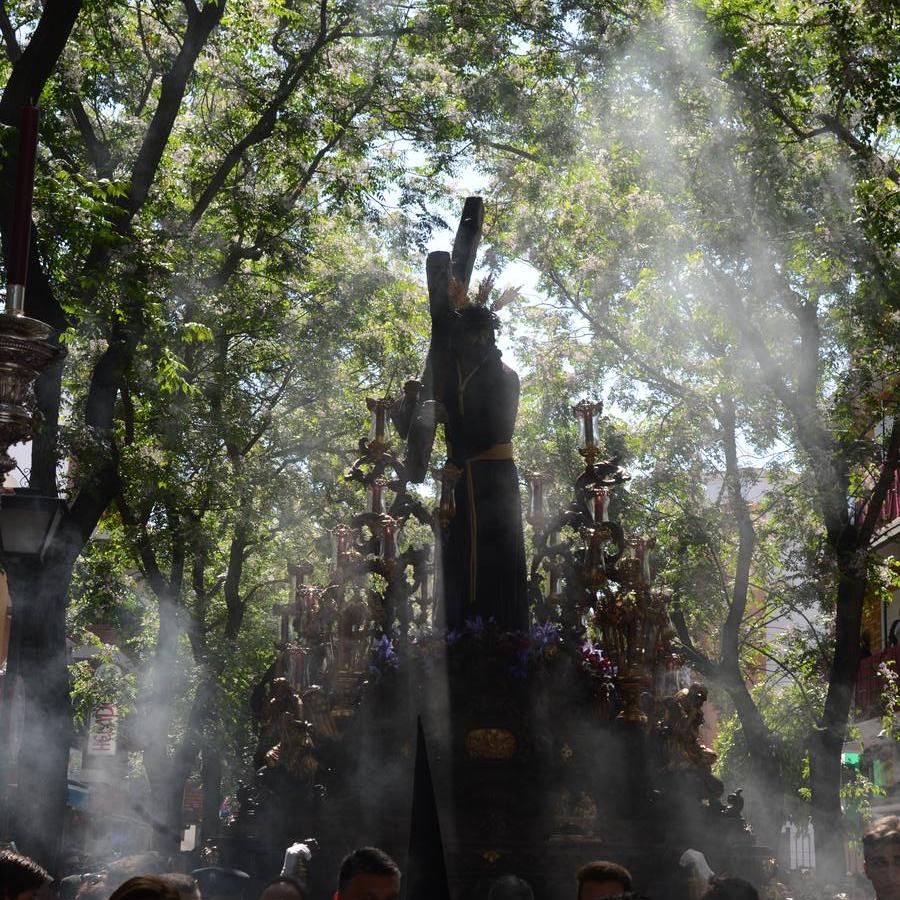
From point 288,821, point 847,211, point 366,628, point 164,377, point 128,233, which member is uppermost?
point 847,211

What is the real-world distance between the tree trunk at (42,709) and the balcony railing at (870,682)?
21.5 meters

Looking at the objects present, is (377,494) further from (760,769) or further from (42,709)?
(760,769)

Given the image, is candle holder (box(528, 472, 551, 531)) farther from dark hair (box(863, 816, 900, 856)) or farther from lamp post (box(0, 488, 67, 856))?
dark hair (box(863, 816, 900, 856))

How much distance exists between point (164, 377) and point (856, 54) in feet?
22.8

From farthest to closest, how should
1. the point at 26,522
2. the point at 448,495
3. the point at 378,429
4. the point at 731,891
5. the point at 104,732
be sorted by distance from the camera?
the point at 104,732 < the point at 378,429 < the point at 448,495 < the point at 26,522 < the point at 731,891

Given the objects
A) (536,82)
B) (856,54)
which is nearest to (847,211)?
(856,54)

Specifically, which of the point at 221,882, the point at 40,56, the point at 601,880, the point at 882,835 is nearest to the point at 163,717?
the point at 40,56

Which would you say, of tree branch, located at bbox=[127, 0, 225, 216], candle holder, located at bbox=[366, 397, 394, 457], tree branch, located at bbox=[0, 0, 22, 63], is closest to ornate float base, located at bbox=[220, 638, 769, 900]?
candle holder, located at bbox=[366, 397, 394, 457]

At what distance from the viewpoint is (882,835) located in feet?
17.8

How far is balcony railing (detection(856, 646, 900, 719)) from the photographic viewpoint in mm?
31016

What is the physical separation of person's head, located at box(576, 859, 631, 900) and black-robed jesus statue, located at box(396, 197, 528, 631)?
15.5 ft

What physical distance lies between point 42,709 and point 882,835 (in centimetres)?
889

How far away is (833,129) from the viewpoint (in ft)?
50.4

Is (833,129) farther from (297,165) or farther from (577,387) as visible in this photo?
(577,387)
